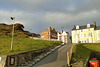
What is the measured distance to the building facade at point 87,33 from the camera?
4928 cm

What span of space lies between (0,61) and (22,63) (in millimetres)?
3276

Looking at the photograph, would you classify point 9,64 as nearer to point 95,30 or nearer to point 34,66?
point 34,66

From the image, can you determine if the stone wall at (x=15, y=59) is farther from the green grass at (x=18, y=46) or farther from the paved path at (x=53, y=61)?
the green grass at (x=18, y=46)

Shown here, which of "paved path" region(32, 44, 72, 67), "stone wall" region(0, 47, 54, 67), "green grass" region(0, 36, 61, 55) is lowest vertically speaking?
"paved path" region(32, 44, 72, 67)

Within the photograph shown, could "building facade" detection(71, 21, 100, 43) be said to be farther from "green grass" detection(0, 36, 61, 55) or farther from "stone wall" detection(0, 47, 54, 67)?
"stone wall" detection(0, 47, 54, 67)

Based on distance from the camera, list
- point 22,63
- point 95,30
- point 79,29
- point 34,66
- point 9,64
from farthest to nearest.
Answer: point 79,29 → point 95,30 → point 22,63 → point 34,66 → point 9,64

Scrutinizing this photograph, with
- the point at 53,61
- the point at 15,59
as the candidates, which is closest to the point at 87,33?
the point at 53,61

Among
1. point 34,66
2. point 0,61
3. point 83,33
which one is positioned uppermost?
point 83,33

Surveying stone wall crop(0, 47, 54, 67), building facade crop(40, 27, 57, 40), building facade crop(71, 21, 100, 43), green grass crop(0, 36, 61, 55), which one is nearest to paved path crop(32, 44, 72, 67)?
stone wall crop(0, 47, 54, 67)

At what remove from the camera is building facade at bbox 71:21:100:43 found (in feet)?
162

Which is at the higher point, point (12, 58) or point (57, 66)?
point (12, 58)

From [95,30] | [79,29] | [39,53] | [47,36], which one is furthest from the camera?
[47,36]

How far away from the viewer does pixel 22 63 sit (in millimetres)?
15273

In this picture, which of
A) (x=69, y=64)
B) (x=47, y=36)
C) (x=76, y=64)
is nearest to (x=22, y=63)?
(x=69, y=64)
